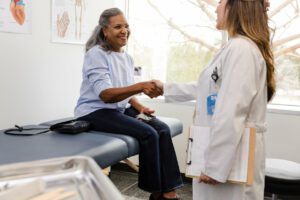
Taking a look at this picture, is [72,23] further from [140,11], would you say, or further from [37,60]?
[140,11]

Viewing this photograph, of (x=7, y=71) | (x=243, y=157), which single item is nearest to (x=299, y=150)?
(x=243, y=157)

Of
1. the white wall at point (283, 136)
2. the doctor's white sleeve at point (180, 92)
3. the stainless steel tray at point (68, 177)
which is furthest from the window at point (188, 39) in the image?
the stainless steel tray at point (68, 177)

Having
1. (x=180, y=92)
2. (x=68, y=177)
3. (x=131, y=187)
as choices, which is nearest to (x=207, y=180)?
(x=180, y=92)

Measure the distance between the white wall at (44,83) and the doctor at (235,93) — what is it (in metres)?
1.39

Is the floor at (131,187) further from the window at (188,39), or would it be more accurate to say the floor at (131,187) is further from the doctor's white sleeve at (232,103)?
the doctor's white sleeve at (232,103)

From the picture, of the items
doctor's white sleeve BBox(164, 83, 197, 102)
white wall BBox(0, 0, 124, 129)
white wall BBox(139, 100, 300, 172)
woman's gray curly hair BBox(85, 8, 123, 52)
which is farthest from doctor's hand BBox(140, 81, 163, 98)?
white wall BBox(139, 100, 300, 172)

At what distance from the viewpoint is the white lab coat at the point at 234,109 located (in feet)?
4.15

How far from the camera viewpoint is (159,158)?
2.07m

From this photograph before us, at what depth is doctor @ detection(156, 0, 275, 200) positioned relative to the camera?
1.27 meters

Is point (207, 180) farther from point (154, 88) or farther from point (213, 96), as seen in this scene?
point (154, 88)

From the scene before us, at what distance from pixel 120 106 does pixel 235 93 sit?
1.17m

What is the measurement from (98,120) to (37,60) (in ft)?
2.33

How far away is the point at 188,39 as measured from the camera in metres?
3.21

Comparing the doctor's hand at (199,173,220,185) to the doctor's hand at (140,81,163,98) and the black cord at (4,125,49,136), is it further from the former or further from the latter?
the black cord at (4,125,49,136)
